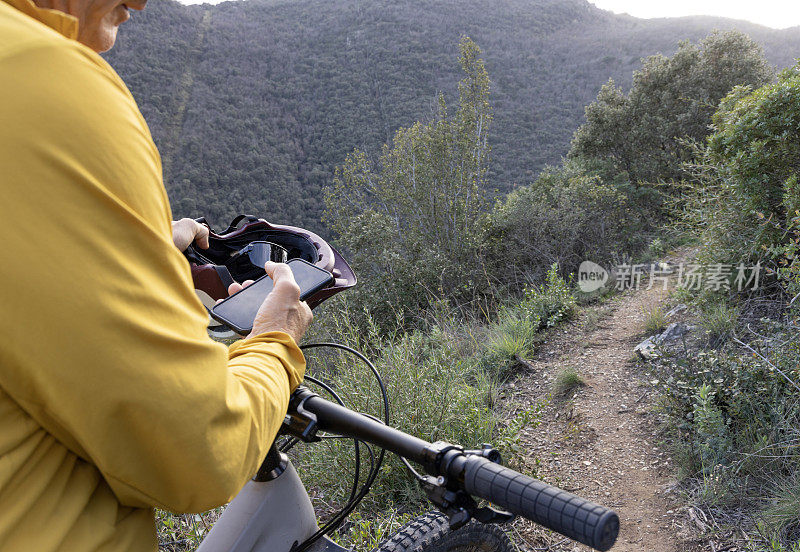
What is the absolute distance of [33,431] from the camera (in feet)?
2.17

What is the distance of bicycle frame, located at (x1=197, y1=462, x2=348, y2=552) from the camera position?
1325mm

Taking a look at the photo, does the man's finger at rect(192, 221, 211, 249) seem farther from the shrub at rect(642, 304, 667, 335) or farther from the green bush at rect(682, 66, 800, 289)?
the shrub at rect(642, 304, 667, 335)

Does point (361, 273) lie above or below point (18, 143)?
below

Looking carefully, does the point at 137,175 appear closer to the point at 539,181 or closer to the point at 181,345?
the point at 181,345

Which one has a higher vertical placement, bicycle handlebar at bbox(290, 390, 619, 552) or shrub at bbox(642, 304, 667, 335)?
bicycle handlebar at bbox(290, 390, 619, 552)

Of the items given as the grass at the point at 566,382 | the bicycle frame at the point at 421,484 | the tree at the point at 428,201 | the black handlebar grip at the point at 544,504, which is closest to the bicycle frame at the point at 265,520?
the bicycle frame at the point at 421,484

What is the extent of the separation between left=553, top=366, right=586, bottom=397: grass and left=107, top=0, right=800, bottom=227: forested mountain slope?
17417 millimetres

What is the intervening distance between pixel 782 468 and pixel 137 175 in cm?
350

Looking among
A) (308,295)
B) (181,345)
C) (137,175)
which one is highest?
(137,175)

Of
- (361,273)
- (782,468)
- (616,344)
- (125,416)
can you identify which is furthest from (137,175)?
(361,273)

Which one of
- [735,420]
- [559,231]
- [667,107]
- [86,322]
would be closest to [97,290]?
[86,322]

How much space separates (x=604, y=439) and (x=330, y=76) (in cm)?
3252

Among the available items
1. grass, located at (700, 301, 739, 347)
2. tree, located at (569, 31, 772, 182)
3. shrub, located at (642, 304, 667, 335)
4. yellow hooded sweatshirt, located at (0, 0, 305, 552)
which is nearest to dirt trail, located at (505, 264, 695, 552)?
shrub, located at (642, 304, 667, 335)

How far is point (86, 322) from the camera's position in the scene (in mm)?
613
